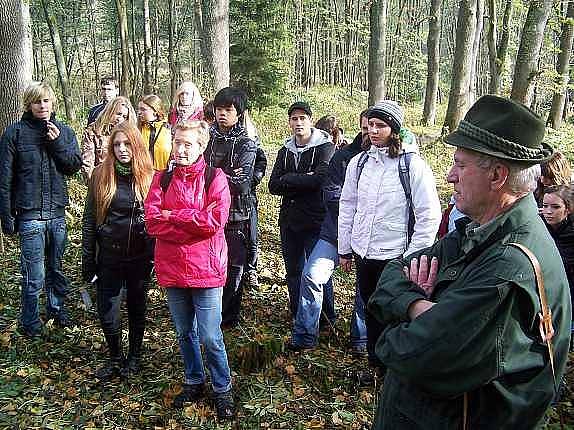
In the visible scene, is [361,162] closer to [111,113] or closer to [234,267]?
[234,267]

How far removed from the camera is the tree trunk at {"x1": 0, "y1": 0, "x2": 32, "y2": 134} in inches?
290

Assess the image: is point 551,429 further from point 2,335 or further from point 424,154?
point 424,154

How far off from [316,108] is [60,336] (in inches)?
889

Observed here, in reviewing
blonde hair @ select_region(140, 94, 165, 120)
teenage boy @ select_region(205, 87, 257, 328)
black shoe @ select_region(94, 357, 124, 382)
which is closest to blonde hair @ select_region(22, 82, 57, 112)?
blonde hair @ select_region(140, 94, 165, 120)

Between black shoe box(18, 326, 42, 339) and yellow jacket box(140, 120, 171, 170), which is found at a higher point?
yellow jacket box(140, 120, 171, 170)

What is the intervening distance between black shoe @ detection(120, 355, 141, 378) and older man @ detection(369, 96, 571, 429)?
3264mm

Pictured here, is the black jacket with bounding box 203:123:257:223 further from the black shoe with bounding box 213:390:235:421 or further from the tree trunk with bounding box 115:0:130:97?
the tree trunk with bounding box 115:0:130:97

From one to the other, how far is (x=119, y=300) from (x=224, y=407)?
133 centimetres

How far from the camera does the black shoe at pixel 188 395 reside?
4.38 metres

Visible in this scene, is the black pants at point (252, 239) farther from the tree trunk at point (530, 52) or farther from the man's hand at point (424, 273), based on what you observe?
the tree trunk at point (530, 52)

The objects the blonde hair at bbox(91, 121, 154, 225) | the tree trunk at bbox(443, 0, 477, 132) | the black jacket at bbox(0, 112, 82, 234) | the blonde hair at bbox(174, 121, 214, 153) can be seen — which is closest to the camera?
the blonde hair at bbox(174, 121, 214, 153)

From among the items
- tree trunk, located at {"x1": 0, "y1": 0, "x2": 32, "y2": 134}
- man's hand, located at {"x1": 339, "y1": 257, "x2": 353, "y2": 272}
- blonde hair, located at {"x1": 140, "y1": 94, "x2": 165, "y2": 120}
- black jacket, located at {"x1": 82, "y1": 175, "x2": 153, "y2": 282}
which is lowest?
man's hand, located at {"x1": 339, "y1": 257, "x2": 353, "y2": 272}

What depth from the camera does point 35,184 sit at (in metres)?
5.17

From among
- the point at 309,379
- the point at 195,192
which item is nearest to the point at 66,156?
the point at 195,192
